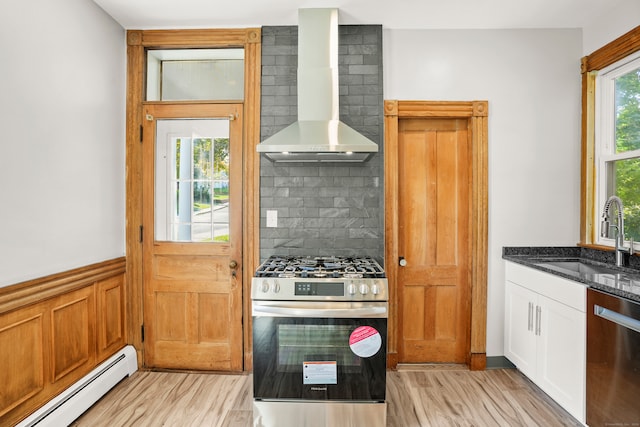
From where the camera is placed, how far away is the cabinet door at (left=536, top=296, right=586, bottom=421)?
197 cm

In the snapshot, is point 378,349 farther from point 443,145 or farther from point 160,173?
point 160,173

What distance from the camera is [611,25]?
2508 mm

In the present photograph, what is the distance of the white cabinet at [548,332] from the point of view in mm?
1981

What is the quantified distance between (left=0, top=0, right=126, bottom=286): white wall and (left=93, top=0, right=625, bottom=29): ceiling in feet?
1.16

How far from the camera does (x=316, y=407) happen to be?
2.01 meters

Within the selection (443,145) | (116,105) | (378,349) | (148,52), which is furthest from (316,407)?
(148,52)

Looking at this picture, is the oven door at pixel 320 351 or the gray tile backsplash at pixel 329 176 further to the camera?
the gray tile backsplash at pixel 329 176

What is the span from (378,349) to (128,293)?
6.77ft

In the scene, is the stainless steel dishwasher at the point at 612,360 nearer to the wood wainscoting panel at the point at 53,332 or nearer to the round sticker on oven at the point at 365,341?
the round sticker on oven at the point at 365,341

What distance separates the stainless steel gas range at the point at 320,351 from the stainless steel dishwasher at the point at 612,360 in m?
1.13

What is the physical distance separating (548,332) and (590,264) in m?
0.77

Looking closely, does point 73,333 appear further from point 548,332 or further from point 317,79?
point 548,332

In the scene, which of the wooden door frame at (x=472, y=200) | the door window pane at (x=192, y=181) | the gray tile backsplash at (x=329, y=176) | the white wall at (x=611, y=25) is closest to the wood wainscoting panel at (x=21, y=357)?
the door window pane at (x=192, y=181)

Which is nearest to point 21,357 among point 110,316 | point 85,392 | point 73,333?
point 73,333
